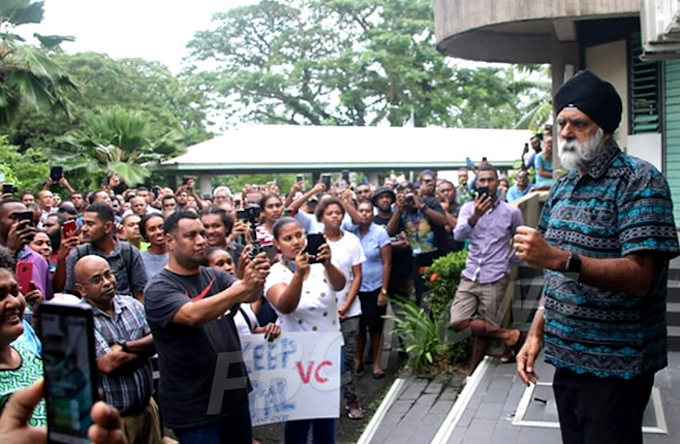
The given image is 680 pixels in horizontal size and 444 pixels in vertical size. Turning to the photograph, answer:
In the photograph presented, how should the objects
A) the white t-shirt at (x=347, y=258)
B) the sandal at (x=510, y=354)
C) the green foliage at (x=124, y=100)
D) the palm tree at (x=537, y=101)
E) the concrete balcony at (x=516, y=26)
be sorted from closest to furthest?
the white t-shirt at (x=347, y=258) → the sandal at (x=510, y=354) → the concrete balcony at (x=516, y=26) → the palm tree at (x=537, y=101) → the green foliage at (x=124, y=100)

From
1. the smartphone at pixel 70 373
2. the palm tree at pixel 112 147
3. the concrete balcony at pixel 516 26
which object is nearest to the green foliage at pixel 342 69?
the palm tree at pixel 112 147

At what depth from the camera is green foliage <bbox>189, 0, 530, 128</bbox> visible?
31.2 metres

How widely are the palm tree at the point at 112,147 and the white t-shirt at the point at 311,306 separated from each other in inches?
493

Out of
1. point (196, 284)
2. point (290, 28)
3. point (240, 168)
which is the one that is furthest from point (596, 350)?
point (290, 28)

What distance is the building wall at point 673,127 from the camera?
8.79m

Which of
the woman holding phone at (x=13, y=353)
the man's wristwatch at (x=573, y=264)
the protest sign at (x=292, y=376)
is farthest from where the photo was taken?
the protest sign at (x=292, y=376)

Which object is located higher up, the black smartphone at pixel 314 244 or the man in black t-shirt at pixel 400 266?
the black smartphone at pixel 314 244

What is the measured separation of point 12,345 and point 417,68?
29830 mm

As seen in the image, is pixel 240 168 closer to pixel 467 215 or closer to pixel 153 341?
pixel 467 215

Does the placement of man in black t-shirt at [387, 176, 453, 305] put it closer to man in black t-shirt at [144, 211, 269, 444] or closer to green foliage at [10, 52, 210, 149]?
man in black t-shirt at [144, 211, 269, 444]

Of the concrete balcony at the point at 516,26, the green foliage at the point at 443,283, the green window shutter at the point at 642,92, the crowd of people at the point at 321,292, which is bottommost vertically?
the green foliage at the point at 443,283

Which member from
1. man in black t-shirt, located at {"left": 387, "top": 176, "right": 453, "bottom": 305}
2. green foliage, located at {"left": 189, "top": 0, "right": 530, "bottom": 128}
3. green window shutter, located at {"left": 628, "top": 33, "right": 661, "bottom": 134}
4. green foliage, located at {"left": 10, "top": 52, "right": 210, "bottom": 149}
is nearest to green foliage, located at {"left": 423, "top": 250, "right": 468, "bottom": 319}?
man in black t-shirt, located at {"left": 387, "top": 176, "right": 453, "bottom": 305}

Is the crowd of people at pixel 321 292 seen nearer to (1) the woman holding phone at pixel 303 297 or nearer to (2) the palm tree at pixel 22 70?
(1) the woman holding phone at pixel 303 297

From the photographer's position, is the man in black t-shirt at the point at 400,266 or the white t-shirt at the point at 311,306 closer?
the white t-shirt at the point at 311,306
